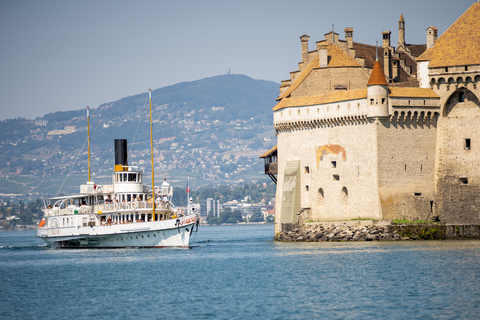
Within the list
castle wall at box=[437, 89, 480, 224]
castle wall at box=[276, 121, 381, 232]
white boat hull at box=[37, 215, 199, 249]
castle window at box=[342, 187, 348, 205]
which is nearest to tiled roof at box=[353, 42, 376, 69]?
castle wall at box=[276, 121, 381, 232]

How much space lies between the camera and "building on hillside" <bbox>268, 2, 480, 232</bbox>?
2539 inches

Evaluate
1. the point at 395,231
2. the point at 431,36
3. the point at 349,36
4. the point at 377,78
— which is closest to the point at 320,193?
the point at 395,231

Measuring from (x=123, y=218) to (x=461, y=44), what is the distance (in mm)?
28300

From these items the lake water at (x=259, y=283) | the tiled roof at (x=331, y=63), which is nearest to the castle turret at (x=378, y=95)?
the tiled roof at (x=331, y=63)

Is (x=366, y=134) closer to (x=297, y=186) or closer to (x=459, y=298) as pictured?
(x=297, y=186)

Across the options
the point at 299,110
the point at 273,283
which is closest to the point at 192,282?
the point at 273,283

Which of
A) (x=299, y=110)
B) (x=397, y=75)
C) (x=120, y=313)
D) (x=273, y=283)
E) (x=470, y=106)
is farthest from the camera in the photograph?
(x=397, y=75)

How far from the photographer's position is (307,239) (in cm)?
6794

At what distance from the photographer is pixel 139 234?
218 feet

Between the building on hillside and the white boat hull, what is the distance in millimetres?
9520

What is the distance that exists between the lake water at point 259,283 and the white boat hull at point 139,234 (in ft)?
6.84

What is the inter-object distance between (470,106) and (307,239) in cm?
1560

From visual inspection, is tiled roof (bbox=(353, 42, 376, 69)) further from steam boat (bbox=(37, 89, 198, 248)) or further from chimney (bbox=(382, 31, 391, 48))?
steam boat (bbox=(37, 89, 198, 248))

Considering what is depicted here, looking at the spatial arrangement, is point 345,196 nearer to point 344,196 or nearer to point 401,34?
point 344,196
